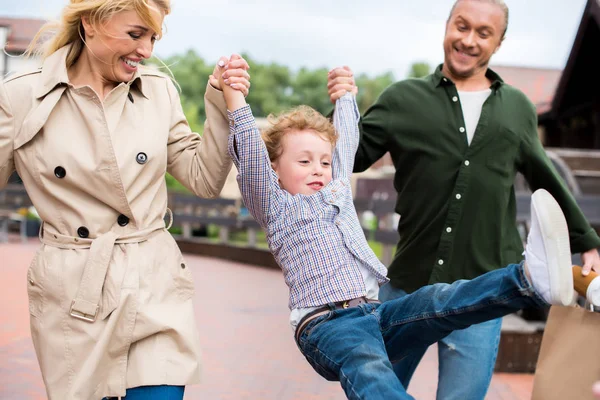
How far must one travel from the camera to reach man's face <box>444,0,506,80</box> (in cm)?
378

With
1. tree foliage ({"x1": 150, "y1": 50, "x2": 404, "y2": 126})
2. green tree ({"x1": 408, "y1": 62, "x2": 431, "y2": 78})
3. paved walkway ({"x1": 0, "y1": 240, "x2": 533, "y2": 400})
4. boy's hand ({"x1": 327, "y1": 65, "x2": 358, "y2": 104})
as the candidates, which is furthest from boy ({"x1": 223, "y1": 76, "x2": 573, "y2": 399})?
green tree ({"x1": 408, "y1": 62, "x2": 431, "y2": 78})

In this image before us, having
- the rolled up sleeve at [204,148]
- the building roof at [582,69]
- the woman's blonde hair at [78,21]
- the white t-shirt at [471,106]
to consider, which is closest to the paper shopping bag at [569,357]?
the white t-shirt at [471,106]

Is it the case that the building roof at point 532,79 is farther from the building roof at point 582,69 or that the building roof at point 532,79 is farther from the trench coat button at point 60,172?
the trench coat button at point 60,172

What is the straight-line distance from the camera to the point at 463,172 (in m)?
3.79

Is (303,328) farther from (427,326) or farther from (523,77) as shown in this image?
(523,77)

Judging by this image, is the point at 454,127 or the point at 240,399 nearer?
the point at 454,127

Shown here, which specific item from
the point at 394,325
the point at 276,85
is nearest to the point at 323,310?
the point at 394,325

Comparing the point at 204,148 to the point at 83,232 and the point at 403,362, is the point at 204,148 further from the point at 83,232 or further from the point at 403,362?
the point at 403,362

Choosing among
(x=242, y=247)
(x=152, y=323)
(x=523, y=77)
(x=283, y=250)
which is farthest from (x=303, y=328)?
(x=523, y=77)

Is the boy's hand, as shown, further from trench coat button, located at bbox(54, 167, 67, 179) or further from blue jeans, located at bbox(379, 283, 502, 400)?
trench coat button, located at bbox(54, 167, 67, 179)

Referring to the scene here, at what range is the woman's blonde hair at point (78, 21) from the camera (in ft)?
9.70

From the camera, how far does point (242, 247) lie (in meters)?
19.0

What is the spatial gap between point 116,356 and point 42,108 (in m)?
0.91

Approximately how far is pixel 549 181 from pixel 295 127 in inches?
48.8
